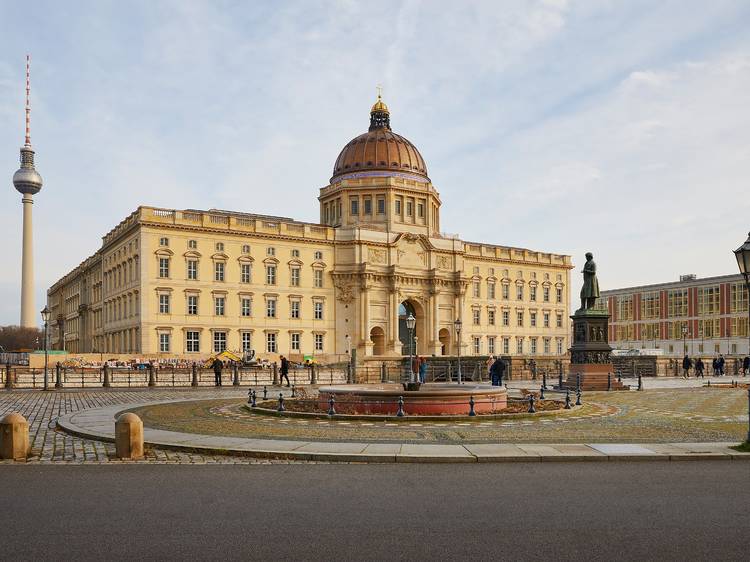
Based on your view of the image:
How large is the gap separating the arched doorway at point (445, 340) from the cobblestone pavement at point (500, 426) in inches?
2511

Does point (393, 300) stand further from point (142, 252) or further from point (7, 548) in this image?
point (7, 548)

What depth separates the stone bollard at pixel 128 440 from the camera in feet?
43.4

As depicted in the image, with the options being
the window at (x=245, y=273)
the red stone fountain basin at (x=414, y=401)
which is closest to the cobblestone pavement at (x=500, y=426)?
the red stone fountain basin at (x=414, y=401)

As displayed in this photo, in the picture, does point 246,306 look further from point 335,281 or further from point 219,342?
point 335,281

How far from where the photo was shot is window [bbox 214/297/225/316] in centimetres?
7350

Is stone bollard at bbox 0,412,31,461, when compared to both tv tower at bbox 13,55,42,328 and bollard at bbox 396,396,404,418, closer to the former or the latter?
bollard at bbox 396,396,404,418

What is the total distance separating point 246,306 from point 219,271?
4.55m

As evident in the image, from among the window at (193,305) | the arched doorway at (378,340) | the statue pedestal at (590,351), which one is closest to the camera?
the statue pedestal at (590,351)

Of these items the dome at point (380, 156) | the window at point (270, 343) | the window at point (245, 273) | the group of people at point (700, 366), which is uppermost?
the dome at point (380, 156)

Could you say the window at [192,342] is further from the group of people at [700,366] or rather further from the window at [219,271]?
the group of people at [700,366]

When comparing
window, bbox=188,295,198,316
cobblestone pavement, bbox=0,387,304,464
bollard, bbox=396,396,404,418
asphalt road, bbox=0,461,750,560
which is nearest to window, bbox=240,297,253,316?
window, bbox=188,295,198,316

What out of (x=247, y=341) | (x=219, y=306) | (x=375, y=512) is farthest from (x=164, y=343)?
(x=375, y=512)

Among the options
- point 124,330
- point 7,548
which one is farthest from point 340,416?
point 124,330

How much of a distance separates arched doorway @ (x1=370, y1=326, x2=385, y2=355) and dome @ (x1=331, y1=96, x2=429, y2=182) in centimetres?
2015
